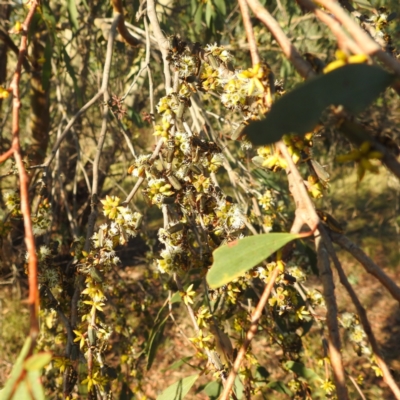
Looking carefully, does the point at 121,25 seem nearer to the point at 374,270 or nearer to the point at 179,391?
the point at 179,391

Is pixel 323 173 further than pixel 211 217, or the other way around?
pixel 211 217

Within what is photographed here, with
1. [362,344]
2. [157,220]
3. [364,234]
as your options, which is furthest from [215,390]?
[364,234]

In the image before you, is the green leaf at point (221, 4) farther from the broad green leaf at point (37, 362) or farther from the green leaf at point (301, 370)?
the broad green leaf at point (37, 362)

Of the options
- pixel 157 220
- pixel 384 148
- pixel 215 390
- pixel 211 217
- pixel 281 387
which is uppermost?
pixel 157 220

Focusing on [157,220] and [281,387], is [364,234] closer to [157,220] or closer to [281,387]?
[157,220]

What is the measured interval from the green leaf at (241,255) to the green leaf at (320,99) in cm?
16

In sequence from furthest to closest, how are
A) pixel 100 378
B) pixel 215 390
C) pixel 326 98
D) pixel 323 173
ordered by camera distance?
pixel 215 390
pixel 100 378
pixel 323 173
pixel 326 98

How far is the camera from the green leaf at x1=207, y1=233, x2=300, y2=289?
54cm

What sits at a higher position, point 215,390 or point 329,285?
point 329,285

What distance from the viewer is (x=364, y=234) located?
17.1 ft

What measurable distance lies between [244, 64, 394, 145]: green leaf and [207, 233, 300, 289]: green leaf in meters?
0.16

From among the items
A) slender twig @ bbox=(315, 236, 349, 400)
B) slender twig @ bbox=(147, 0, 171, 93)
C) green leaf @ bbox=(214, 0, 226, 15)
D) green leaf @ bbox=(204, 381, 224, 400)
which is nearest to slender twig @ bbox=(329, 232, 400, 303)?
slender twig @ bbox=(315, 236, 349, 400)

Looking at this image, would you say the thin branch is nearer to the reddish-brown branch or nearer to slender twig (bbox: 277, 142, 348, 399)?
the reddish-brown branch

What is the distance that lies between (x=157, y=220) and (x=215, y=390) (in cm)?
385
